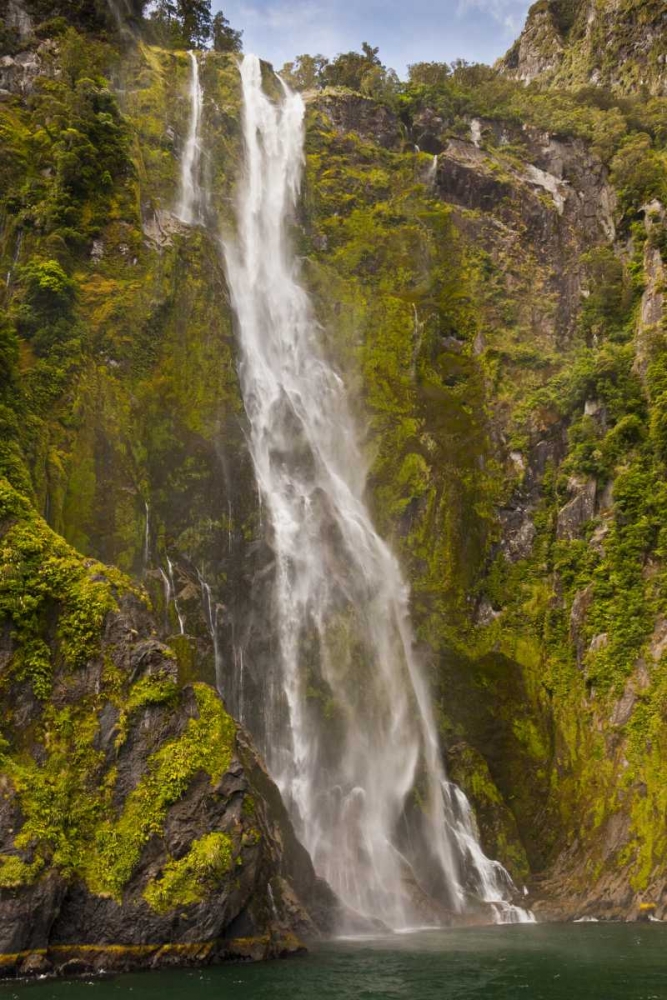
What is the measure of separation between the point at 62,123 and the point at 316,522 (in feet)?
57.8

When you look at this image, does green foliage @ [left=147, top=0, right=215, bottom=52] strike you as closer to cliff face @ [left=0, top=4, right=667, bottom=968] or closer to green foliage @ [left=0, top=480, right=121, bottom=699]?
cliff face @ [left=0, top=4, right=667, bottom=968]

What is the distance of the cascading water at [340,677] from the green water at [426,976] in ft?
13.4

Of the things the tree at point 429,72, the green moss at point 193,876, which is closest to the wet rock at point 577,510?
the green moss at point 193,876

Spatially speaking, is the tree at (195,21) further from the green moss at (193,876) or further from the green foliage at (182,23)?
the green moss at (193,876)

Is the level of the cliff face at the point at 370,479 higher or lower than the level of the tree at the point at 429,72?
lower

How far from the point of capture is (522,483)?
31.2 metres

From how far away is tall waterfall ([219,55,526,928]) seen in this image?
2198 centimetres

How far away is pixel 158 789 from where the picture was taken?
15492mm

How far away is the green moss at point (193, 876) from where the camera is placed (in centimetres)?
1438

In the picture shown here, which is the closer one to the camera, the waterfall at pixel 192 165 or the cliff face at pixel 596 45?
the waterfall at pixel 192 165

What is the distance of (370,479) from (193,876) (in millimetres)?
18460

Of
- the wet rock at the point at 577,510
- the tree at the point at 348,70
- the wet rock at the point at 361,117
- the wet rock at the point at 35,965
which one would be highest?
the tree at the point at 348,70

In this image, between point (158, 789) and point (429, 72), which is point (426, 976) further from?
point (429, 72)

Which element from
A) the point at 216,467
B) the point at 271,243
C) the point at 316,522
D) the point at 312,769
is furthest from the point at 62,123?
the point at 312,769
